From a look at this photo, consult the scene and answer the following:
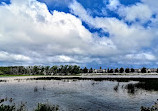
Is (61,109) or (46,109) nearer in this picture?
(46,109)

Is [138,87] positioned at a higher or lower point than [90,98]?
higher

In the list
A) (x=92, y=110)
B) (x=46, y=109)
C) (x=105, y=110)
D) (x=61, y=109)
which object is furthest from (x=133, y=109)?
(x=46, y=109)

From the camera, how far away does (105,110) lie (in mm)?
24359

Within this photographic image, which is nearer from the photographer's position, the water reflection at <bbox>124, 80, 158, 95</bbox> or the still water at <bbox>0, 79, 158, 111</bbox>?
the still water at <bbox>0, 79, 158, 111</bbox>

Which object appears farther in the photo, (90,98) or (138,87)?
(138,87)

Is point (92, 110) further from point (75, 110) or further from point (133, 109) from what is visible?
point (133, 109)

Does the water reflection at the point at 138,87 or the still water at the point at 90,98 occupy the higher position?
the water reflection at the point at 138,87

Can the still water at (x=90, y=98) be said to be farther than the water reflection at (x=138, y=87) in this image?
No

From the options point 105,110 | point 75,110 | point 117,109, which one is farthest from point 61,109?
point 117,109

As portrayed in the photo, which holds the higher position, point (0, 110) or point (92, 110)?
point (0, 110)

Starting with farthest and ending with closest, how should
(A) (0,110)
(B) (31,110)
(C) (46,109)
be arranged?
(B) (31,110), (C) (46,109), (A) (0,110)

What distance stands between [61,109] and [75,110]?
2.35 meters

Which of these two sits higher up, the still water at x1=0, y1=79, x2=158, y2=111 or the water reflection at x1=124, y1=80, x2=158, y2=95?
the water reflection at x1=124, y1=80, x2=158, y2=95

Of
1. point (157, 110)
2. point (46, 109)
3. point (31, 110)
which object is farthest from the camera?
point (31, 110)
